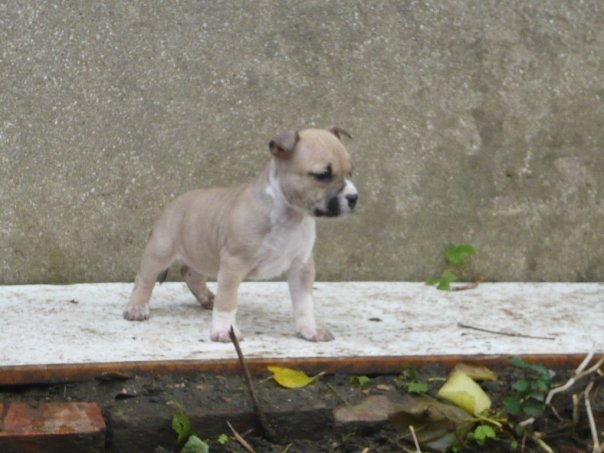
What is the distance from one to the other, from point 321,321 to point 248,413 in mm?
1037

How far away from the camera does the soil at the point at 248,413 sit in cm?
337

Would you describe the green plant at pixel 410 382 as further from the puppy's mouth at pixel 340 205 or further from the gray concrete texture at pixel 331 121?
the gray concrete texture at pixel 331 121

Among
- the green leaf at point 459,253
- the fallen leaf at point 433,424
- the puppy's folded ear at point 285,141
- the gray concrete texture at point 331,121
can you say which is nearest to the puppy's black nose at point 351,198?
the puppy's folded ear at point 285,141

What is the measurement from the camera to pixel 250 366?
364 cm

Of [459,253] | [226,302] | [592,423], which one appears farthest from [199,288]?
[592,423]

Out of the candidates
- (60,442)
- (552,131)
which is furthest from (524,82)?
(60,442)

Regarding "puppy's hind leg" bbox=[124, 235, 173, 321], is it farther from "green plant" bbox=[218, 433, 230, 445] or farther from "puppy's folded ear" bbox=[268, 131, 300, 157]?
"green plant" bbox=[218, 433, 230, 445]

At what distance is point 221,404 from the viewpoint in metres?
3.46

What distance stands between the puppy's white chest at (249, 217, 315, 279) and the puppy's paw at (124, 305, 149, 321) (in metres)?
0.47

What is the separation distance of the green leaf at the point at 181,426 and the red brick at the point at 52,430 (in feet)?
0.68

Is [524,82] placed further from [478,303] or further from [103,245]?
[103,245]

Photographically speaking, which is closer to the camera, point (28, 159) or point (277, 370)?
point (277, 370)

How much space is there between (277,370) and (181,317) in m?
0.91

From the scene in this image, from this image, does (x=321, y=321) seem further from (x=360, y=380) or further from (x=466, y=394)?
(x=466, y=394)
